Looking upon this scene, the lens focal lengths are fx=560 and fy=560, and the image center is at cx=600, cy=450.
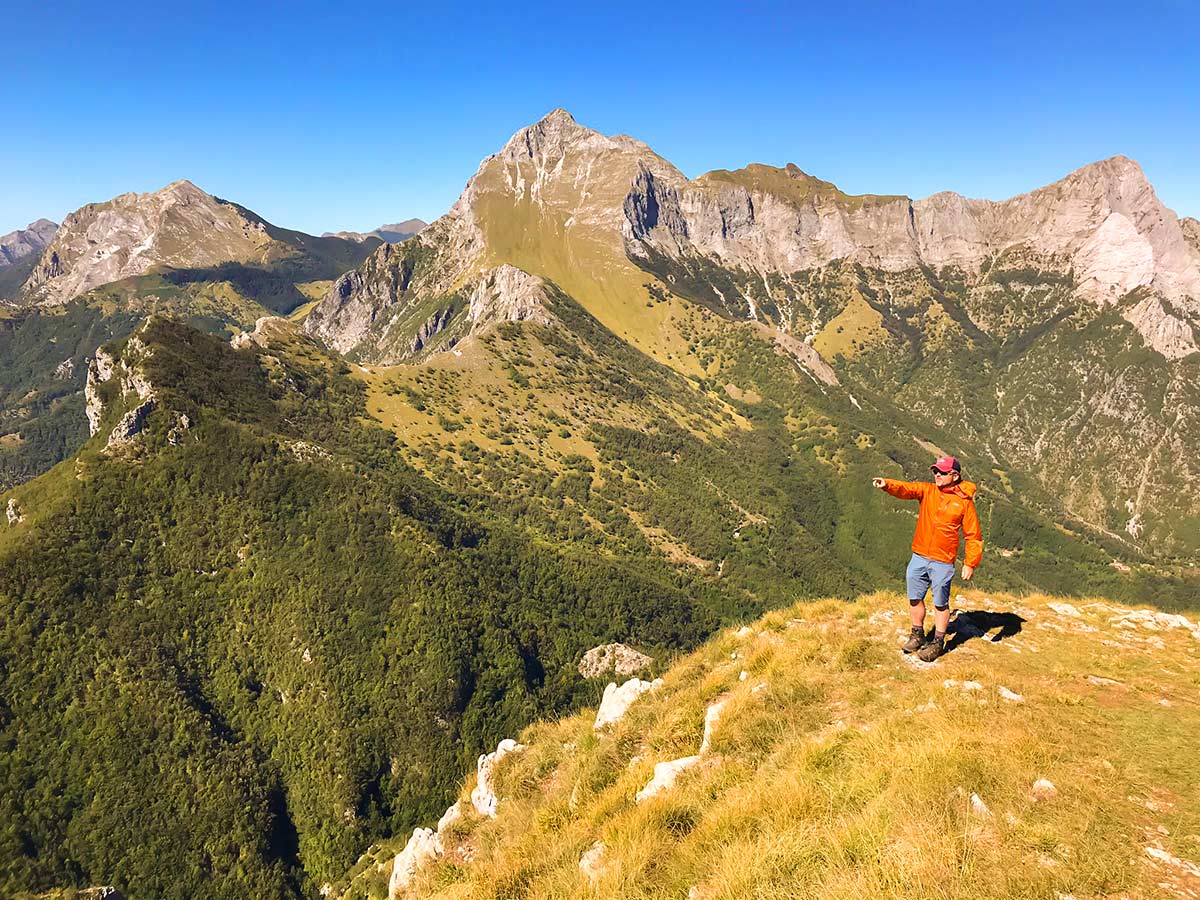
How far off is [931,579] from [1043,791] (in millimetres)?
7977

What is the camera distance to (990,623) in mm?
20406

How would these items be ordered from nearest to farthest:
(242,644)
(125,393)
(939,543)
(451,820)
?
1. (939,543)
2. (451,820)
3. (242,644)
4. (125,393)

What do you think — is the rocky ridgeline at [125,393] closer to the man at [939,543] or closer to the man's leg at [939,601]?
the man at [939,543]

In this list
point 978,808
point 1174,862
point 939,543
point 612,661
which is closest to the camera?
point 1174,862

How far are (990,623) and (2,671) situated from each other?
163 meters

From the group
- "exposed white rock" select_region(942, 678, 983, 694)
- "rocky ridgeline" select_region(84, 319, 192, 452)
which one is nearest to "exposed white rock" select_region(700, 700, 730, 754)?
"exposed white rock" select_region(942, 678, 983, 694)

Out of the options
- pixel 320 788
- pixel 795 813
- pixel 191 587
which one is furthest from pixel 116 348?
pixel 795 813

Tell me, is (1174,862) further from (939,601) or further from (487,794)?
(487,794)

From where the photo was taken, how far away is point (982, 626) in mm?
19984

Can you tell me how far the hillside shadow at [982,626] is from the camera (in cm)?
1886

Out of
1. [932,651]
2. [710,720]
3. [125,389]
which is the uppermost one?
[125,389]

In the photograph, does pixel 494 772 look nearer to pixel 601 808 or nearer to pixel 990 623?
pixel 601 808

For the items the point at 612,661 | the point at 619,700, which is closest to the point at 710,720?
the point at 619,700

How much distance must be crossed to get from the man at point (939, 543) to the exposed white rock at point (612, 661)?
→ 13027 centimetres
